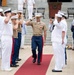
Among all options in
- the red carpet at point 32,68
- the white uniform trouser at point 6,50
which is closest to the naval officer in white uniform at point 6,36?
the white uniform trouser at point 6,50

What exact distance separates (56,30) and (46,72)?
144 centimetres

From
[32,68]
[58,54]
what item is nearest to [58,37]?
[58,54]

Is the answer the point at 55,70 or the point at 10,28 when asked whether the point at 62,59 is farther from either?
the point at 10,28

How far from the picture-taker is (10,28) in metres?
12.6

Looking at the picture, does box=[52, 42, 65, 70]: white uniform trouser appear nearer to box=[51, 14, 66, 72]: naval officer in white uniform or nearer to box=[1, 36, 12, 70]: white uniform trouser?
box=[51, 14, 66, 72]: naval officer in white uniform

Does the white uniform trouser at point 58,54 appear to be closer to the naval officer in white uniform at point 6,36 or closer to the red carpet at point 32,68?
the red carpet at point 32,68

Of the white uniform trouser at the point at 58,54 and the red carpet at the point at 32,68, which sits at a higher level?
the white uniform trouser at the point at 58,54

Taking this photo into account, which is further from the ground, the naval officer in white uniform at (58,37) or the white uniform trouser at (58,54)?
the naval officer in white uniform at (58,37)

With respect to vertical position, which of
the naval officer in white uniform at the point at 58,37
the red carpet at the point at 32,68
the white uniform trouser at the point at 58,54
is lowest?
the red carpet at the point at 32,68

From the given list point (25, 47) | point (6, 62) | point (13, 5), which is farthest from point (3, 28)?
point (13, 5)

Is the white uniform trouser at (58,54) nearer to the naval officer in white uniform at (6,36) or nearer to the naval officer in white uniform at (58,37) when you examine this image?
the naval officer in white uniform at (58,37)

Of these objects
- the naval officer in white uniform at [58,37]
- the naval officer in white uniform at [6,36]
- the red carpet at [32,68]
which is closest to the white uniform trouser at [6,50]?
the naval officer in white uniform at [6,36]

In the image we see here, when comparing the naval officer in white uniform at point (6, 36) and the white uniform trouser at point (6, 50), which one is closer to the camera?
the naval officer in white uniform at point (6, 36)

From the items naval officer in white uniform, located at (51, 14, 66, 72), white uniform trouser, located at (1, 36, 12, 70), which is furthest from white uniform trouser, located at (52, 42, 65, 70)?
white uniform trouser, located at (1, 36, 12, 70)
